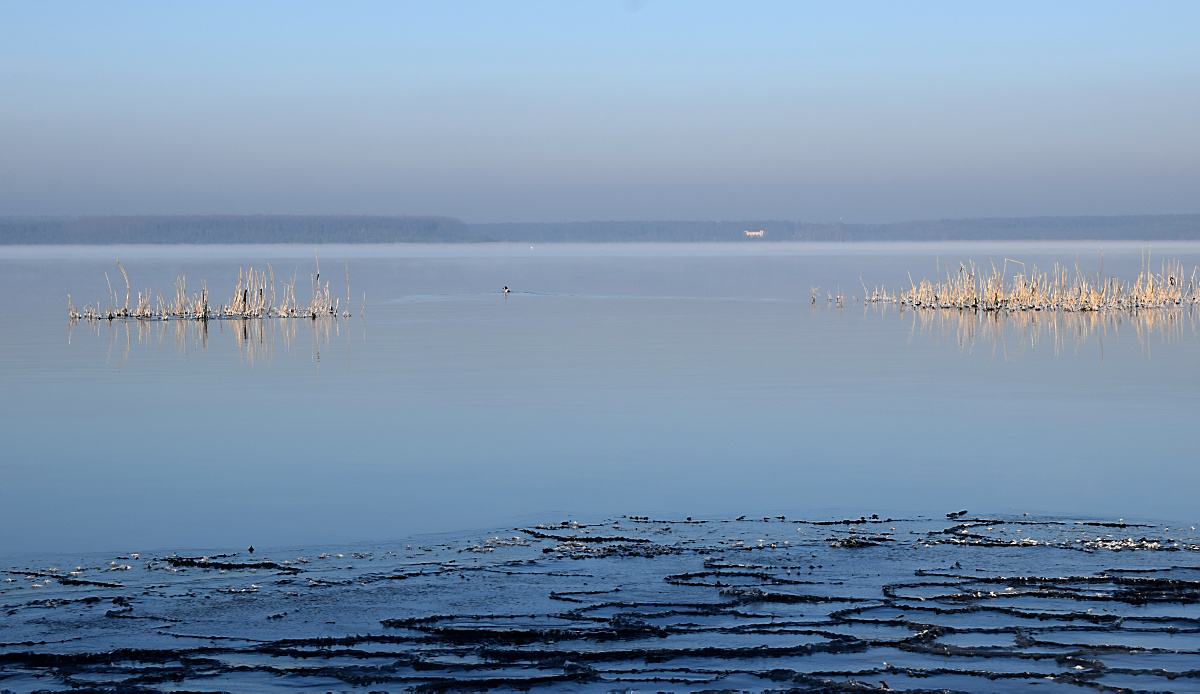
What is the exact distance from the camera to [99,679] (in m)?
4.95

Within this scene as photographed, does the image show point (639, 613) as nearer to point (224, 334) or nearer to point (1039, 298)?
point (224, 334)

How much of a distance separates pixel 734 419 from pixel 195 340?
13046 mm

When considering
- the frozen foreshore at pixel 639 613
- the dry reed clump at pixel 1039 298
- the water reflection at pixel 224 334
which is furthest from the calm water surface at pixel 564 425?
the dry reed clump at pixel 1039 298

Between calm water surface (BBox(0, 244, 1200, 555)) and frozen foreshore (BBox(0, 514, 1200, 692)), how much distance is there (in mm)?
997

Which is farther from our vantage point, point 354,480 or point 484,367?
point 484,367

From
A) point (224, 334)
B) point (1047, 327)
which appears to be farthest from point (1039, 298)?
point (224, 334)

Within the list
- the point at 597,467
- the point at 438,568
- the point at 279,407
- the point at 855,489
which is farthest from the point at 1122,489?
the point at 279,407

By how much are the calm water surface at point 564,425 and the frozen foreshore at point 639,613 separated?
3.27 feet

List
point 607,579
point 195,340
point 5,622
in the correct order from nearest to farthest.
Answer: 1. point 5,622
2. point 607,579
3. point 195,340

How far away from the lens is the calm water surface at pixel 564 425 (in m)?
8.64

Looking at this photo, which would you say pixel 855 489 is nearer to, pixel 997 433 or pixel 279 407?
pixel 997 433

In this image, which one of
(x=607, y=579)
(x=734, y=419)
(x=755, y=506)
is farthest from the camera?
(x=734, y=419)

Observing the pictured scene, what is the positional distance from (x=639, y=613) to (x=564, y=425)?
660cm

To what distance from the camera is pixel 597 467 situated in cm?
1016
